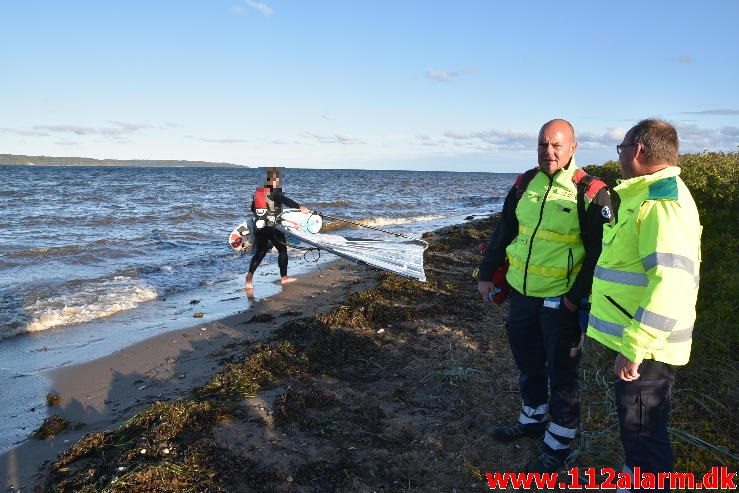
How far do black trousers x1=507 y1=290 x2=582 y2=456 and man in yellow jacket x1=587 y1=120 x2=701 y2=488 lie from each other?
0.51m

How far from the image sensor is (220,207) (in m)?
24.5

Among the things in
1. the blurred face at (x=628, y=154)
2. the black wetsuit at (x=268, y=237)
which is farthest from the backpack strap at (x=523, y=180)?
the black wetsuit at (x=268, y=237)

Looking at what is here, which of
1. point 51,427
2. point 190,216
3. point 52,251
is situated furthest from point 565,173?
point 190,216

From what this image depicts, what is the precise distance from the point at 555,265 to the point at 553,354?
568 millimetres

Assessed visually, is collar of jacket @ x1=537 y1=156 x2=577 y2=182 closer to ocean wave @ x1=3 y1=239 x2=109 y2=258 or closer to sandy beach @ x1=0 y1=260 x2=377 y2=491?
sandy beach @ x1=0 y1=260 x2=377 y2=491

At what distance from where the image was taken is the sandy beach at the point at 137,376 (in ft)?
12.4

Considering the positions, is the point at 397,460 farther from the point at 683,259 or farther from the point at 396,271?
the point at 396,271

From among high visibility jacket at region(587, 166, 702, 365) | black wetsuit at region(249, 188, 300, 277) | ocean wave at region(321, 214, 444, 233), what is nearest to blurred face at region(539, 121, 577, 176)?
high visibility jacket at region(587, 166, 702, 365)

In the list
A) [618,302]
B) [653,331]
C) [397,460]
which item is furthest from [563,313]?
[397,460]

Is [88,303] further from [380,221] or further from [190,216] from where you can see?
[380,221]

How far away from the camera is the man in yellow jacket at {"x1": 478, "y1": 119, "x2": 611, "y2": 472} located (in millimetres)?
3092

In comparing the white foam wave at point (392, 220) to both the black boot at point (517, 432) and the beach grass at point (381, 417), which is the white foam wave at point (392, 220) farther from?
the black boot at point (517, 432)

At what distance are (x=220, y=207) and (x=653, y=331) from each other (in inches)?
941

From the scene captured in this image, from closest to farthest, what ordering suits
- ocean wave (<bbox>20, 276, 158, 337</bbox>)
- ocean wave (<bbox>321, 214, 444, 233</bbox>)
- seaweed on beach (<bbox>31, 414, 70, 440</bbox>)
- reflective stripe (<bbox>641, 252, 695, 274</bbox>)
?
reflective stripe (<bbox>641, 252, 695, 274</bbox>) → seaweed on beach (<bbox>31, 414, 70, 440</bbox>) → ocean wave (<bbox>20, 276, 158, 337</bbox>) → ocean wave (<bbox>321, 214, 444, 233</bbox>)
